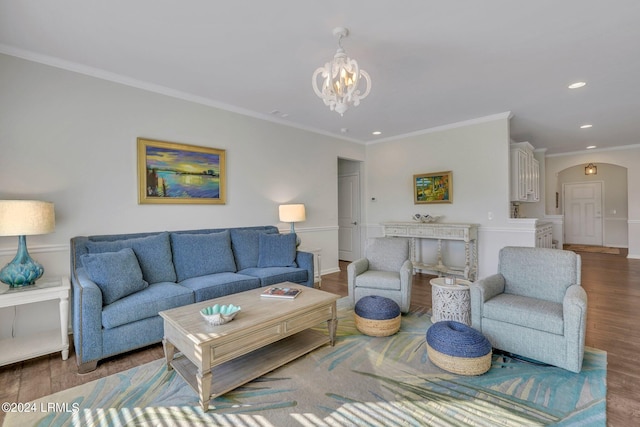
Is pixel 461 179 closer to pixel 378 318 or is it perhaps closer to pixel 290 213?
pixel 290 213

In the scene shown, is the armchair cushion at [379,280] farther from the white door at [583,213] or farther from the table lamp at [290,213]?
the white door at [583,213]

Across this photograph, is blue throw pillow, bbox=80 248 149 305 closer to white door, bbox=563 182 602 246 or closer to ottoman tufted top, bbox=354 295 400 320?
ottoman tufted top, bbox=354 295 400 320

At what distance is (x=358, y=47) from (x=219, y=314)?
241cm

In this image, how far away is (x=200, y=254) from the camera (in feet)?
11.1

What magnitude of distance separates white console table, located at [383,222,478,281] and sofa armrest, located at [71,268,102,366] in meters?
4.31

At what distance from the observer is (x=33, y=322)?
2.73 meters

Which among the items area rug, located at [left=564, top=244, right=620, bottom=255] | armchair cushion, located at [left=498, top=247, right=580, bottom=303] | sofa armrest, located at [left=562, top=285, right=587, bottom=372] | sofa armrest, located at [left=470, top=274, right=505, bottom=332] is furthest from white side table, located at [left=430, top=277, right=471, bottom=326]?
area rug, located at [left=564, top=244, right=620, bottom=255]

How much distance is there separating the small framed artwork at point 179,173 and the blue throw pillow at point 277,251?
2.69 ft

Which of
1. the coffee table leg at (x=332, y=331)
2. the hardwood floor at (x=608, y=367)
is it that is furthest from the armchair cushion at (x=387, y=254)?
the coffee table leg at (x=332, y=331)

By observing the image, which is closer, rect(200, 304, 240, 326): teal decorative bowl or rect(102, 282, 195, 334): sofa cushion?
rect(200, 304, 240, 326): teal decorative bowl

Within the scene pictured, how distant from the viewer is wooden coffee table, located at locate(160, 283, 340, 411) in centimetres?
182

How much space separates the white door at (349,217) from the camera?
6.50 metres

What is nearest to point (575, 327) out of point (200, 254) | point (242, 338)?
point (242, 338)

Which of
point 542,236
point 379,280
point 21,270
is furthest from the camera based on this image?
point 542,236
